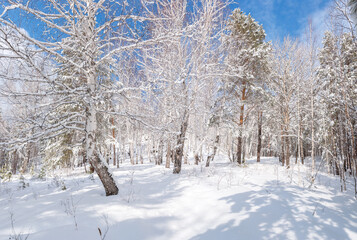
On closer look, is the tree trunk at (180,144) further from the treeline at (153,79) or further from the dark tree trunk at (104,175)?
the dark tree trunk at (104,175)

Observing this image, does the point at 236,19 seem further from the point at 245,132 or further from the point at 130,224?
the point at 130,224

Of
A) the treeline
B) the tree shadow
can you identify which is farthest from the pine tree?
the tree shadow

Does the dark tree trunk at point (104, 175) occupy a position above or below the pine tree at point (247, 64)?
below

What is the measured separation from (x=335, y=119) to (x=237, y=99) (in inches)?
281

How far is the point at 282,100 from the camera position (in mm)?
14141

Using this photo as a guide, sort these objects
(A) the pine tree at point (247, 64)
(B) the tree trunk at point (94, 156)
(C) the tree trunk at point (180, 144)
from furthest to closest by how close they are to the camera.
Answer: (A) the pine tree at point (247, 64) < (C) the tree trunk at point (180, 144) < (B) the tree trunk at point (94, 156)

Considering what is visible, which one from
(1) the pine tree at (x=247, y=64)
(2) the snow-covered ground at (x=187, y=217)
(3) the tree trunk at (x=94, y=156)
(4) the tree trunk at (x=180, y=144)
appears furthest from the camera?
(1) the pine tree at (x=247, y=64)

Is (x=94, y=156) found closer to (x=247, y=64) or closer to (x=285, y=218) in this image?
(x=285, y=218)

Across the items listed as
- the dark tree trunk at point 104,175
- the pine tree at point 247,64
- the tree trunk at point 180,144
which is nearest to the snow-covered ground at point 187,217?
the dark tree trunk at point 104,175

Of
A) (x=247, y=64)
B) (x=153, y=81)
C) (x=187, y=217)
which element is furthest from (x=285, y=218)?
(x=247, y=64)

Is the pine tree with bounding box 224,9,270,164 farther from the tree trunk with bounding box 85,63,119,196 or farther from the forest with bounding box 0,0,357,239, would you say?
the tree trunk with bounding box 85,63,119,196

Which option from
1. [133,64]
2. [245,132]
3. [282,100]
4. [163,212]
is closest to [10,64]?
[133,64]

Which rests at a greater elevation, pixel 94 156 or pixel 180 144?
pixel 180 144

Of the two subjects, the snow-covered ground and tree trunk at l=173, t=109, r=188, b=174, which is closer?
the snow-covered ground
